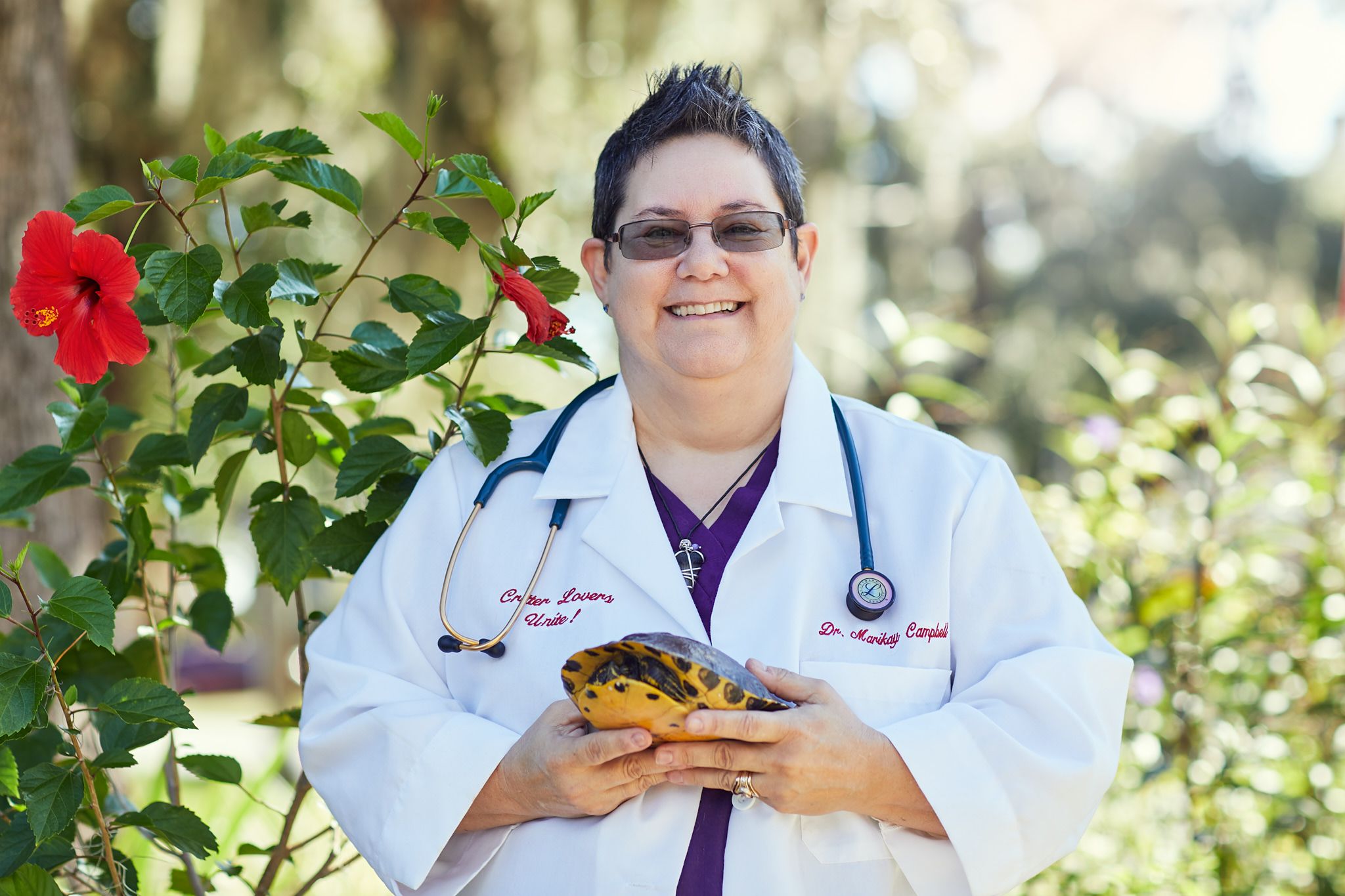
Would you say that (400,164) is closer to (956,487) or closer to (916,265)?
(956,487)

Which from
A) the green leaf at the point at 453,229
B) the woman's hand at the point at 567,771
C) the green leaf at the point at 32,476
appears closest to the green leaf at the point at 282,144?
the green leaf at the point at 453,229

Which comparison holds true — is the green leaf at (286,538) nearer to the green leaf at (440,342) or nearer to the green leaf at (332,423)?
the green leaf at (332,423)

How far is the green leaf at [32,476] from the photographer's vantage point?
1.95m

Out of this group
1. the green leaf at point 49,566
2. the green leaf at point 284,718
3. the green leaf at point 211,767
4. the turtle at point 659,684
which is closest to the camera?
the turtle at point 659,684

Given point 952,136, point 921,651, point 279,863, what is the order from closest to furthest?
1. point 921,651
2. point 279,863
3. point 952,136

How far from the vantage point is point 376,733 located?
1691 mm

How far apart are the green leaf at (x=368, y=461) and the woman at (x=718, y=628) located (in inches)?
3.2

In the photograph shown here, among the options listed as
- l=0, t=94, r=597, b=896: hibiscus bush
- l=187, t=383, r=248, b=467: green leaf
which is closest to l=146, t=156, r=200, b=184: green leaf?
l=0, t=94, r=597, b=896: hibiscus bush

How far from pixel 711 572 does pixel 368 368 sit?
75 centimetres

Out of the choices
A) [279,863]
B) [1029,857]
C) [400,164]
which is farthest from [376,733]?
[400,164]

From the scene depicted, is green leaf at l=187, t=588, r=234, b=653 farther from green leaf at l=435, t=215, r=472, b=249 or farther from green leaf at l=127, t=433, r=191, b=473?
green leaf at l=435, t=215, r=472, b=249

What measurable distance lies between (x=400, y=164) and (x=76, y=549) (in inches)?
133

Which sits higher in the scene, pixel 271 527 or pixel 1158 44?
pixel 1158 44

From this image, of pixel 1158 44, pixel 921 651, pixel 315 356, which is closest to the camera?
pixel 921 651
